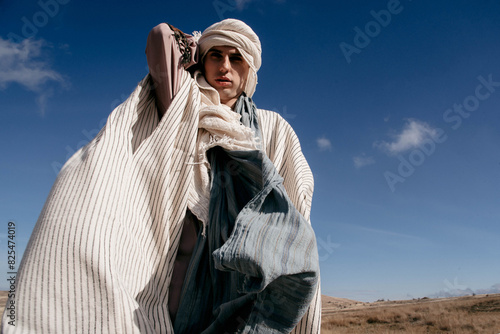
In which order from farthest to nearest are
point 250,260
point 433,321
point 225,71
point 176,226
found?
point 433,321
point 225,71
point 176,226
point 250,260

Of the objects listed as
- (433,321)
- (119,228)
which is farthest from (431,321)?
(119,228)

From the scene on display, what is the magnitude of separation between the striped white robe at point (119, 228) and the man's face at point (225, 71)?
1.22ft

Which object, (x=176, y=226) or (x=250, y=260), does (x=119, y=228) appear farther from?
(x=250, y=260)

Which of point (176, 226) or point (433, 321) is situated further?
point (433, 321)

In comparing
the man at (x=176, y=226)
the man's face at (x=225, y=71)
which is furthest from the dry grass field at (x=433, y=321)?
the man at (x=176, y=226)

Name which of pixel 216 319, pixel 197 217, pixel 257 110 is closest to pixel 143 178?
pixel 197 217

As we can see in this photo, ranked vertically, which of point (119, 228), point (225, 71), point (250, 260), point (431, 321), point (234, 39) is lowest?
point (431, 321)

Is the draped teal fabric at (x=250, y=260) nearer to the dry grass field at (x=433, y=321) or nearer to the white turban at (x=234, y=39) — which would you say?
the white turban at (x=234, y=39)

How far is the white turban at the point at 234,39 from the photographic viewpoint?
9.00ft

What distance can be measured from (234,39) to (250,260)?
6.00 feet

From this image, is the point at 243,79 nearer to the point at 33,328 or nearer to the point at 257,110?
the point at 257,110

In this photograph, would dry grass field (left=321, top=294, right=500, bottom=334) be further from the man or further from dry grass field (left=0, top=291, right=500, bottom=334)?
the man

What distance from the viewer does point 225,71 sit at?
2748 millimetres

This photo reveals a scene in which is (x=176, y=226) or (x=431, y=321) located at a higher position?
(x=176, y=226)
